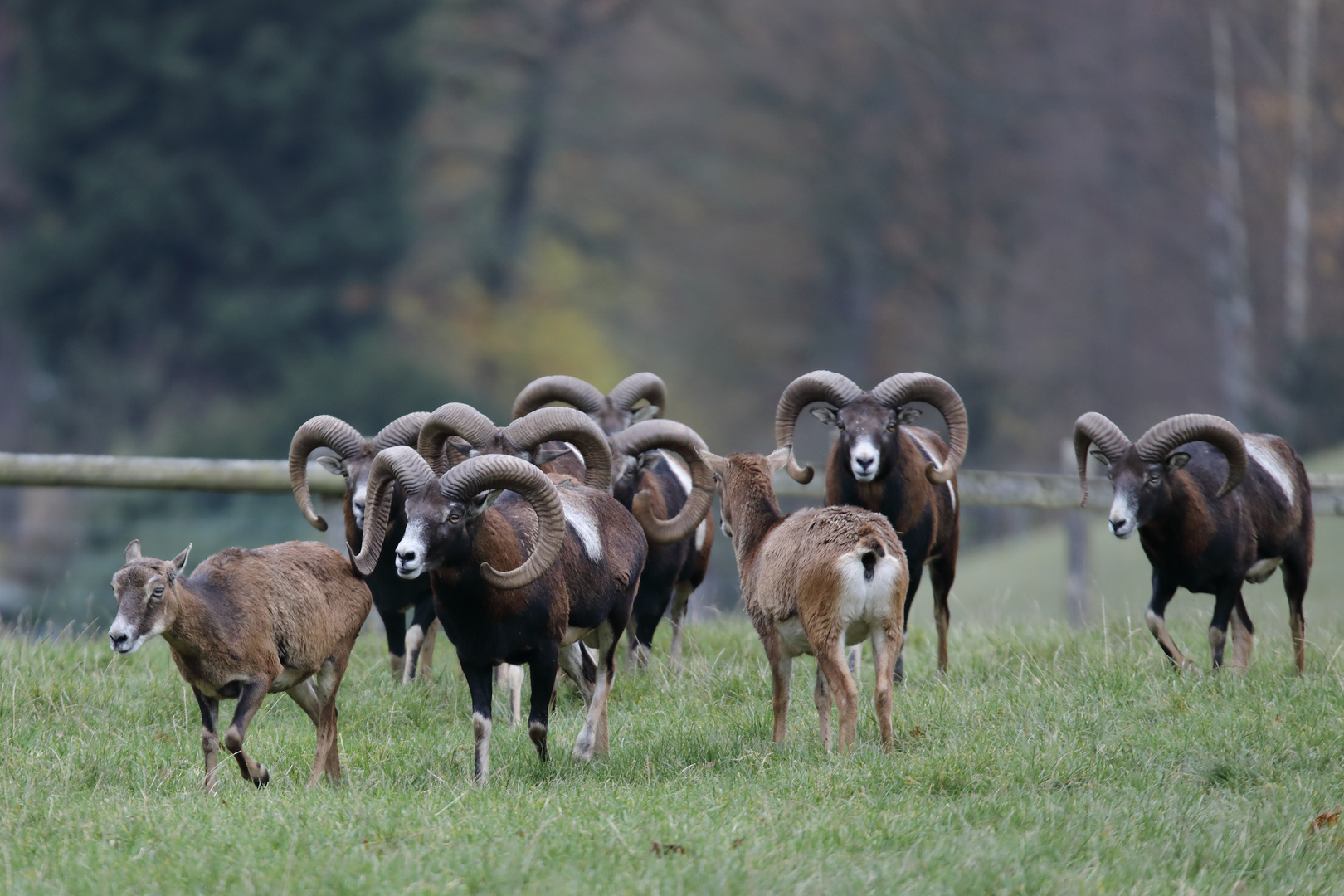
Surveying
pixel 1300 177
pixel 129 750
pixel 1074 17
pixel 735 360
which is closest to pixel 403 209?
pixel 735 360

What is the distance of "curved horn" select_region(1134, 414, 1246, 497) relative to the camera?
8.90m

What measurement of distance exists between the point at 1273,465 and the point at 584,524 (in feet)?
14.5

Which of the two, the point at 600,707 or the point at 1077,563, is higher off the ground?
the point at 1077,563

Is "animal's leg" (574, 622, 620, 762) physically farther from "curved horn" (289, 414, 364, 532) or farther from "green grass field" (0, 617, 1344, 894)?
"curved horn" (289, 414, 364, 532)

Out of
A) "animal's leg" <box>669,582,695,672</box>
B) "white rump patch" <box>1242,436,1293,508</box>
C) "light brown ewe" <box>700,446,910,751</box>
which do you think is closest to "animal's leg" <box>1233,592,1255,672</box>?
"white rump patch" <box>1242,436,1293,508</box>

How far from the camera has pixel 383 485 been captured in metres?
7.62

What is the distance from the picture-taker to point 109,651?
Result: 32.2 feet

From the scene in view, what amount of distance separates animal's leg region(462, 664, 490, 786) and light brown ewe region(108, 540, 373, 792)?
2.13 feet

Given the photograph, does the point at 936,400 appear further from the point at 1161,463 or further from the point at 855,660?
the point at 855,660

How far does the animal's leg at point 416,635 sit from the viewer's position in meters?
9.65

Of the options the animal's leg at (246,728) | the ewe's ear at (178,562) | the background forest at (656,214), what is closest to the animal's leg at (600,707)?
the animal's leg at (246,728)

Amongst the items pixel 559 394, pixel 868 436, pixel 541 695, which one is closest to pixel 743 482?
pixel 868 436

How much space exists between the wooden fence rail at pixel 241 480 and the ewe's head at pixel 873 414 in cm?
150

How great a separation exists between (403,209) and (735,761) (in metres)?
26.8
